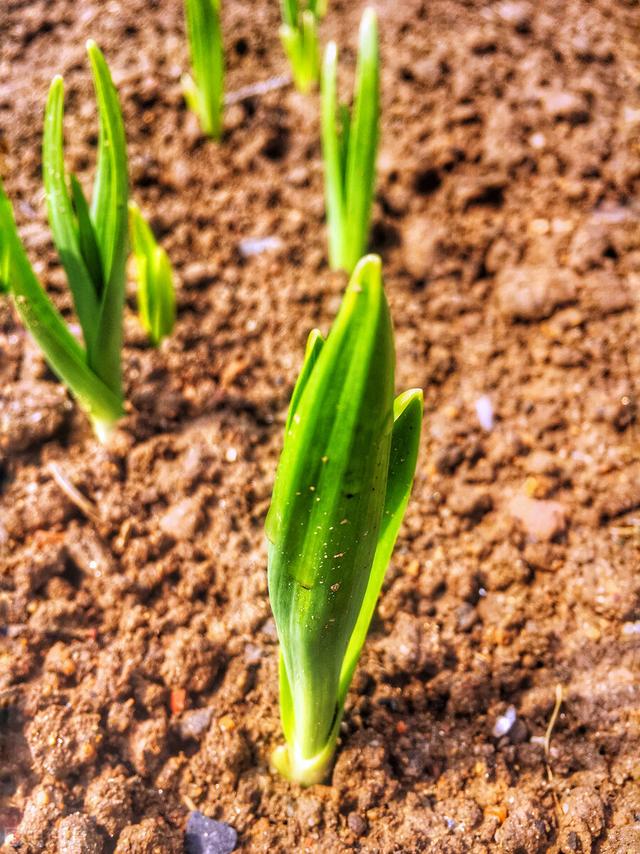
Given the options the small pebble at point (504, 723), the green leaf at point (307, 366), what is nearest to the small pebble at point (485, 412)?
the small pebble at point (504, 723)

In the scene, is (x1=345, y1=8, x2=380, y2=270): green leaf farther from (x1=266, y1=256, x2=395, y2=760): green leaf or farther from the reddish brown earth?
(x1=266, y1=256, x2=395, y2=760): green leaf

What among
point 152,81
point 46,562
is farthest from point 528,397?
point 152,81

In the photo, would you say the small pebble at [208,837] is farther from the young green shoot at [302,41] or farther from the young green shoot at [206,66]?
the young green shoot at [302,41]

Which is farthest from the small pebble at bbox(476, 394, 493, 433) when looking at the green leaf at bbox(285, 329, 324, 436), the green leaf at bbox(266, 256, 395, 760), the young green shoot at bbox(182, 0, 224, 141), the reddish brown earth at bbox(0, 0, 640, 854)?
the young green shoot at bbox(182, 0, 224, 141)

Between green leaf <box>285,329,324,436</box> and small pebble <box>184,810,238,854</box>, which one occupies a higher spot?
green leaf <box>285,329,324,436</box>

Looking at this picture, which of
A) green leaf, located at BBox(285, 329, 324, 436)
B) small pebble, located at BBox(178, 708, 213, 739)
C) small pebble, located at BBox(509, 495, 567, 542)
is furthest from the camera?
small pebble, located at BBox(509, 495, 567, 542)
